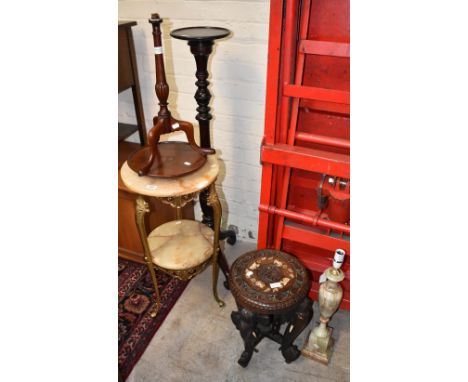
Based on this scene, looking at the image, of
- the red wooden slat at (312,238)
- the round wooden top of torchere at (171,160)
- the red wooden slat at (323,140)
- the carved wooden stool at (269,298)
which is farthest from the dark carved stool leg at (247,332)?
the red wooden slat at (323,140)

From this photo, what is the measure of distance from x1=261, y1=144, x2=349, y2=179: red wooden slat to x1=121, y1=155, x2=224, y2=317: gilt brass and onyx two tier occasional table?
312mm

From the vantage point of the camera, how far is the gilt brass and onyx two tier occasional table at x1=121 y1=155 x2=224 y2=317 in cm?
178

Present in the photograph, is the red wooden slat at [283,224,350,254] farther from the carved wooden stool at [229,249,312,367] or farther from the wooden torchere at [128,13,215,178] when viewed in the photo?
the wooden torchere at [128,13,215,178]

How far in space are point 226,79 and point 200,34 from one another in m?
0.51

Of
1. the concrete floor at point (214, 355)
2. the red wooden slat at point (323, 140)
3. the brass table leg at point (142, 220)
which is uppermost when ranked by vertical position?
the red wooden slat at point (323, 140)

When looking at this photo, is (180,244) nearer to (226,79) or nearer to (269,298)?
(269,298)

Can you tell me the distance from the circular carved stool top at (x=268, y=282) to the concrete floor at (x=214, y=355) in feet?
1.53

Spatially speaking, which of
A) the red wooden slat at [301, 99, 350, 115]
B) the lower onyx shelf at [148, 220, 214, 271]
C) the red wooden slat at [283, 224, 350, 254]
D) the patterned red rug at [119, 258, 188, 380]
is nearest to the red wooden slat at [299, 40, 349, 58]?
the red wooden slat at [301, 99, 350, 115]

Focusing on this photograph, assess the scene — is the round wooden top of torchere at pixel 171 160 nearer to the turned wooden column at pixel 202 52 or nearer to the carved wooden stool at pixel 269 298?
the turned wooden column at pixel 202 52

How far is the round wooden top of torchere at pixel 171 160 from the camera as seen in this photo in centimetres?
182

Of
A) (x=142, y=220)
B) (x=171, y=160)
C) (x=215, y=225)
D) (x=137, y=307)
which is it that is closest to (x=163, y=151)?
(x=171, y=160)
